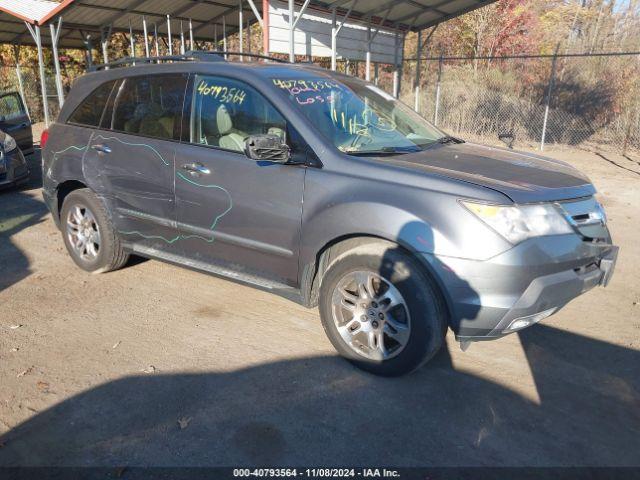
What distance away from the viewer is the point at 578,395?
3131mm

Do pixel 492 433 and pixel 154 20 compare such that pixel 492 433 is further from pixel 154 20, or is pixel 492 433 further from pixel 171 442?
pixel 154 20

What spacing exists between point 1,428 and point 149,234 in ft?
6.28

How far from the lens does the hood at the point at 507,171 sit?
119 inches

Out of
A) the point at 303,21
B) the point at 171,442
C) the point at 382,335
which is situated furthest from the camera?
the point at 303,21

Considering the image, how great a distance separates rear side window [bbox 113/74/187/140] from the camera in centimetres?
409

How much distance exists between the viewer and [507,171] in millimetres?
3357

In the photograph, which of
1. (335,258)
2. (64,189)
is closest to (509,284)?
(335,258)

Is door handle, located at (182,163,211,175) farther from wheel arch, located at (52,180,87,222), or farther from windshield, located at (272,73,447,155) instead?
wheel arch, located at (52,180,87,222)

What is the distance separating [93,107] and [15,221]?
9.83ft

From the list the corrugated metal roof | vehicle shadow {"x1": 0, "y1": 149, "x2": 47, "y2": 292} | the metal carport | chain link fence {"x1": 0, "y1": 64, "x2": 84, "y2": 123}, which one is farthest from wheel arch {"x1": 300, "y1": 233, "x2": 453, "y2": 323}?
chain link fence {"x1": 0, "y1": 64, "x2": 84, "y2": 123}

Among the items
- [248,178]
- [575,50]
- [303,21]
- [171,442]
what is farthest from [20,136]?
[575,50]

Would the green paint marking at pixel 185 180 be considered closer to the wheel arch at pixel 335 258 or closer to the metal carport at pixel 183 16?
the wheel arch at pixel 335 258

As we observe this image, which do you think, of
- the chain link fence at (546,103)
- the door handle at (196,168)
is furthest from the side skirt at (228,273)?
the chain link fence at (546,103)

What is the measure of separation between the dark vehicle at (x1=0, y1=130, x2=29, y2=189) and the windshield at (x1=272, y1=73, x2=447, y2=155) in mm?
6239
